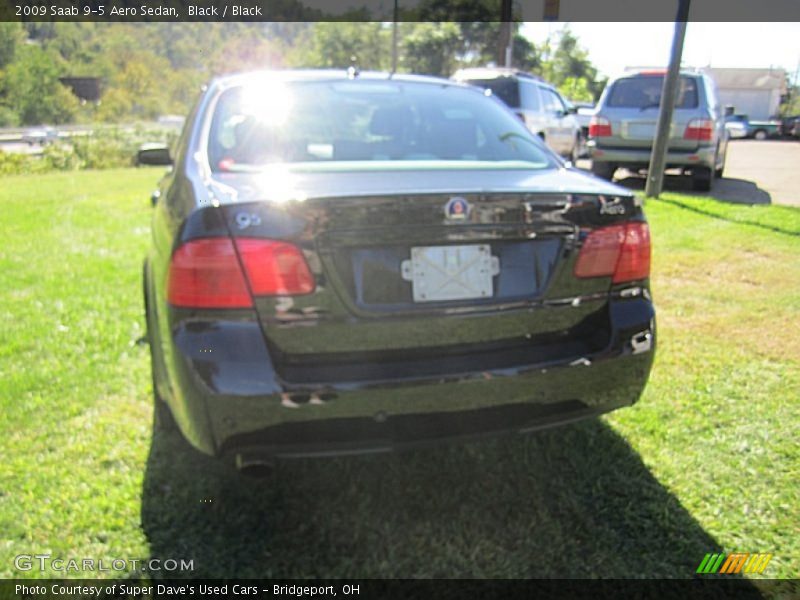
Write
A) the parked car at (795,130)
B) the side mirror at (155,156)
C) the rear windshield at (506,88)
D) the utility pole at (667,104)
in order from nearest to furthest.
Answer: the side mirror at (155,156), the utility pole at (667,104), the rear windshield at (506,88), the parked car at (795,130)

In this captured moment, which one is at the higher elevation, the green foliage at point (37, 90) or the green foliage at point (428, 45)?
the green foliage at point (428, 45)

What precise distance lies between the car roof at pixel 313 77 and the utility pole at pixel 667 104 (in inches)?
250

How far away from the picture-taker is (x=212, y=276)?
75.9 inches

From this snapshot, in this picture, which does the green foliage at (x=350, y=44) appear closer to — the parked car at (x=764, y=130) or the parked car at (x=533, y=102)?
the parked car at (x=764, y=130)

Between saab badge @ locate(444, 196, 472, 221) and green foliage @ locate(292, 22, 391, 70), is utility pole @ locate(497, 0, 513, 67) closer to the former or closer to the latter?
saab badge @ locate(444, 196, 472, 221)

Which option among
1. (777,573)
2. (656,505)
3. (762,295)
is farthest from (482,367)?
(762,295)

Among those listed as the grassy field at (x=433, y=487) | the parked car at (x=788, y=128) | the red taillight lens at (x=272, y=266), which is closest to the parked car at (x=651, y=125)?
the grassy field at (x=433, y=487)

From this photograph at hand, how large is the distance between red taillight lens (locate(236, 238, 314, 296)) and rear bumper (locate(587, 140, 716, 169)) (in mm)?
9088

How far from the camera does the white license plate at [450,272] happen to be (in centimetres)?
203

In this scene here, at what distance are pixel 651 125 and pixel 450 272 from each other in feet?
29.9

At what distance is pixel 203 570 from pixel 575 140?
13275 millimetres

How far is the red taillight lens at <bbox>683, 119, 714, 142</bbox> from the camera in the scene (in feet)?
31.5

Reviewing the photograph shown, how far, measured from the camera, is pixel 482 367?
2.09 metres

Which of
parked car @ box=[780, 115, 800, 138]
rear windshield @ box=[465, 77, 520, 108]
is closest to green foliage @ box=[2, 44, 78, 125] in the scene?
rear windshield @ box=[465, 77, 520, 108]
